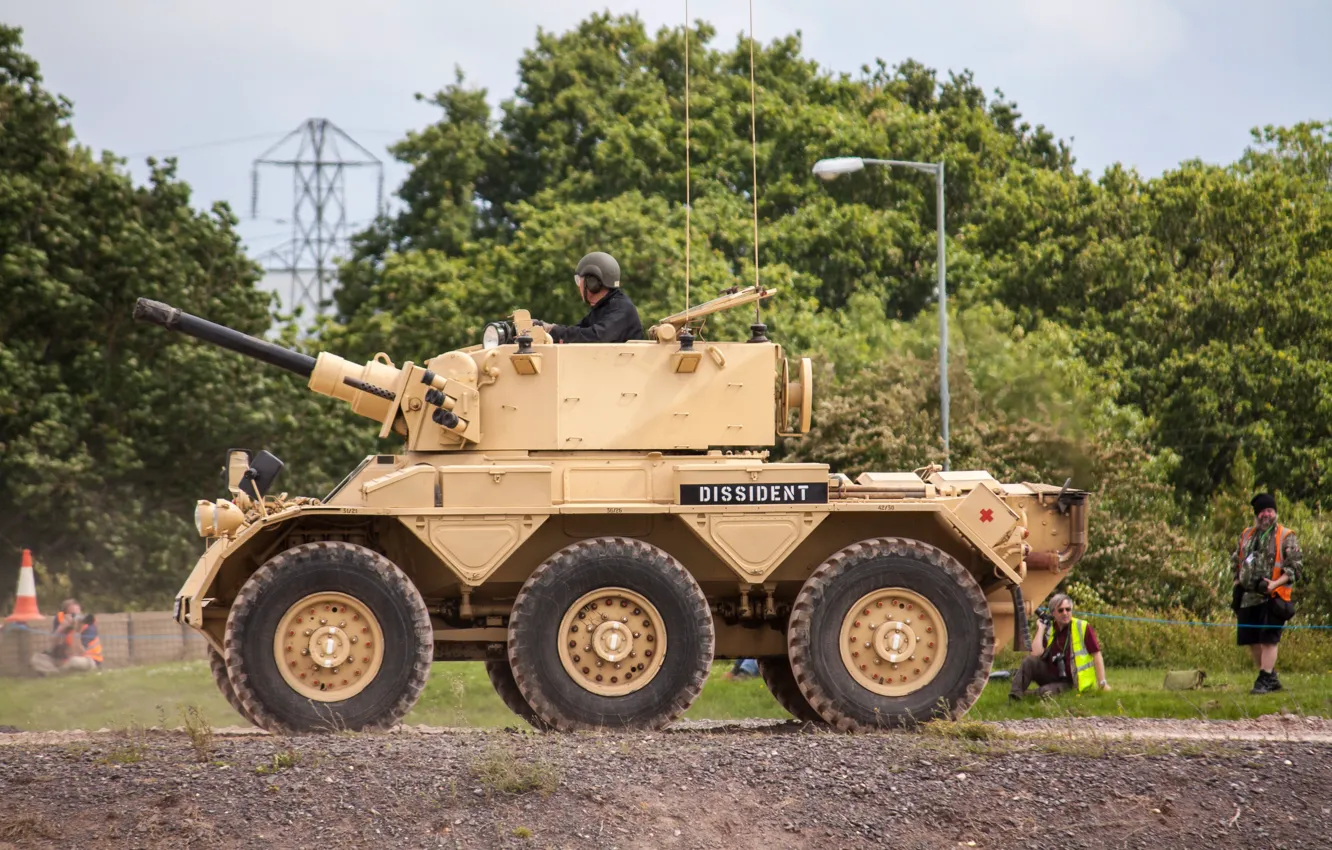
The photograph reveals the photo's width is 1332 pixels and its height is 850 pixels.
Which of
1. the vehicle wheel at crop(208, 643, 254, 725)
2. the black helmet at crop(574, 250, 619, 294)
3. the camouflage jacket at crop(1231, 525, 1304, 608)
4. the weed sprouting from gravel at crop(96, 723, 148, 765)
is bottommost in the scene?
the weed sprouting from gravel at crop(96, 723, 148, 765)

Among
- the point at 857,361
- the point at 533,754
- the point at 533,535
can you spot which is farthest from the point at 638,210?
the point at 533,754

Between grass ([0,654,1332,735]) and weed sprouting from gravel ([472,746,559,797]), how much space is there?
16.0ft

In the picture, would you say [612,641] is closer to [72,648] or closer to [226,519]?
[226,519]

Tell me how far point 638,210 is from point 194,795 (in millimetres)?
25531

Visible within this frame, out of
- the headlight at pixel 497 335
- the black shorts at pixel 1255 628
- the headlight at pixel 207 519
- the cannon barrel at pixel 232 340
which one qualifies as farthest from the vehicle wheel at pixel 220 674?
the black shorts at pixel 1255 628

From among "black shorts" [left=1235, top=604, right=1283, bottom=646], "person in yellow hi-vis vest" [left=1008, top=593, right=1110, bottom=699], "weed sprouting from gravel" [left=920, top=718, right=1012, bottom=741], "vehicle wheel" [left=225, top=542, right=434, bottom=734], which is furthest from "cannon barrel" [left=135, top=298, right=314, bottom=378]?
"black shorts" [left=1235, top=604, right=1283, bottom=646]

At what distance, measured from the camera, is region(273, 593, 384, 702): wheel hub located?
39.4 feet

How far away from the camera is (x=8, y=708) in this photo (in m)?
20.1

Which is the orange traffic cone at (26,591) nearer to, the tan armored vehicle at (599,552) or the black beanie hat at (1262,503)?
the tan armored vehicle at (599,552)

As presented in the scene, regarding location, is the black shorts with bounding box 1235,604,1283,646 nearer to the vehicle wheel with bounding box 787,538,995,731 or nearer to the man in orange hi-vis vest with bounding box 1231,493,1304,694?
the man in orange hi-vis vest with bounding box 1231,493,1304,694

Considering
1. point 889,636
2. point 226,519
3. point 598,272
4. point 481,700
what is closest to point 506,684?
point 226,519

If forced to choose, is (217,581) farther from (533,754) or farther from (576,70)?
(576,70)

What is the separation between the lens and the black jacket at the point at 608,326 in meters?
13.4

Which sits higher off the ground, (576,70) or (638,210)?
(576,70)
